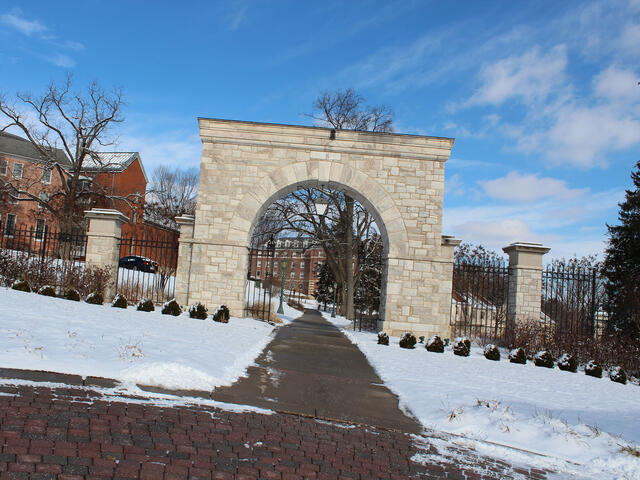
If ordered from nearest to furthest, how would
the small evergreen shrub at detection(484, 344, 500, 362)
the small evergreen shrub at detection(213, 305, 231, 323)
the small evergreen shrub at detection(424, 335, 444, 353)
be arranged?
the small evergreen shrub at detection(484, 344, 500, 362)
the small evergreen shrub at detection(424, 335, 444, 353)
the small evergreen shrub at detection(213, 305, 231, 323)

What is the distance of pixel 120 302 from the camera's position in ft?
40.9

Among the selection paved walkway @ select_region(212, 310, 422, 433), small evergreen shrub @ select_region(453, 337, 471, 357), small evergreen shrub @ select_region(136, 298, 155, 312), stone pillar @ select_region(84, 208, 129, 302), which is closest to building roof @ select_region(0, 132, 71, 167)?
stone pillar @ select_region(84, 208, 129, 302)

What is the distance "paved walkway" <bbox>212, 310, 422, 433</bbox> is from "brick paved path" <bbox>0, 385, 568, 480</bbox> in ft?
1.15

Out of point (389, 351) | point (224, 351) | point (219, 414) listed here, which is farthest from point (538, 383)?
point (219, 414)

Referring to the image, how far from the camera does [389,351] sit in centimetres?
1103

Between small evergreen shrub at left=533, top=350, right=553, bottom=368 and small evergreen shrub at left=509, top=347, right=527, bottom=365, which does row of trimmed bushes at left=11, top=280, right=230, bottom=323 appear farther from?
small evergreen shrub at left=533, top=350, right=553, bottom=368

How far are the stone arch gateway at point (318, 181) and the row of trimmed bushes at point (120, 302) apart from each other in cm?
133

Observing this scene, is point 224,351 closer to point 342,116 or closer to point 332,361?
point 332,361

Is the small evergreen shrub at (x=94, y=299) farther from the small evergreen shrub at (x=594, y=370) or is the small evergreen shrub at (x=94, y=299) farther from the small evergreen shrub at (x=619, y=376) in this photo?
the small evergreen shrub at (x=619, y=376)

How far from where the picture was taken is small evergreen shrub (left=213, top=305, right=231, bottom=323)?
1268cm

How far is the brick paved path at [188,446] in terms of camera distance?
3.03m

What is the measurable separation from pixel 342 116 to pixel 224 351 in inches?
814

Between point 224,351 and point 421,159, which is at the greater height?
point 421,159

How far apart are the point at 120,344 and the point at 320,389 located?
3.00 metres
